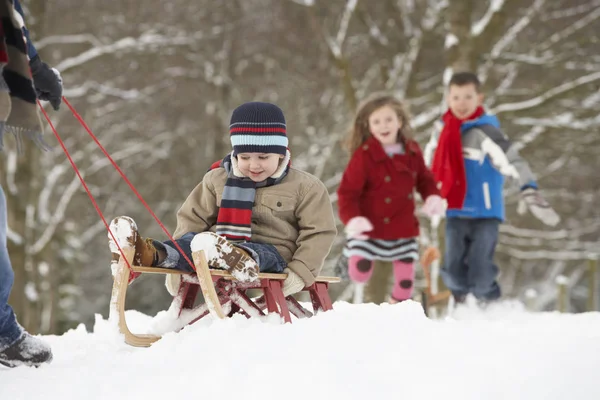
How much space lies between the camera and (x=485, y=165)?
5.38 meters

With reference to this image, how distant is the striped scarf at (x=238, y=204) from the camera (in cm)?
340

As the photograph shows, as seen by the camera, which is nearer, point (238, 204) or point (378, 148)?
point (238, 204)

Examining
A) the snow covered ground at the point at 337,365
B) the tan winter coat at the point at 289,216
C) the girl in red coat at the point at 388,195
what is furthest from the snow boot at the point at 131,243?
the girl in red coat at the point at 388,195

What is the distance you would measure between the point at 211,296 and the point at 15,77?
46.3 inches

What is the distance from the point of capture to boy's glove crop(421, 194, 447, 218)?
4.97 metres

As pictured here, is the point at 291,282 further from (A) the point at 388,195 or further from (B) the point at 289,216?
(A) the point at 388,195

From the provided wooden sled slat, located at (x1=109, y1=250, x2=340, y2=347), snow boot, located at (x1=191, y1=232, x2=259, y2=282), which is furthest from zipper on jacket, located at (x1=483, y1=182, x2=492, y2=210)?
snow boot, located at (x1=191, y1=232, x2=259, y2=282)

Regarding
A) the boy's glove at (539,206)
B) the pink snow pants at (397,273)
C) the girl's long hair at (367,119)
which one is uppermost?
the girl's long hair at (367,119)

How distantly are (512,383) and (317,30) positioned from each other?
928 centimetres

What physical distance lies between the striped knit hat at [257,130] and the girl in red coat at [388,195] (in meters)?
1.65

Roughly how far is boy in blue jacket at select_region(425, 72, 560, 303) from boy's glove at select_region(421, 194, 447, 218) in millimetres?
374

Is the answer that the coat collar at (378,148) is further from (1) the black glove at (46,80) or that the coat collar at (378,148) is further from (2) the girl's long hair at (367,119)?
(1) the black glove at (46,80)

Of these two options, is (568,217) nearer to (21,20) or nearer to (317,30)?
(317,30)

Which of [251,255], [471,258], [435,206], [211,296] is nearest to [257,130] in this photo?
[251,255]
